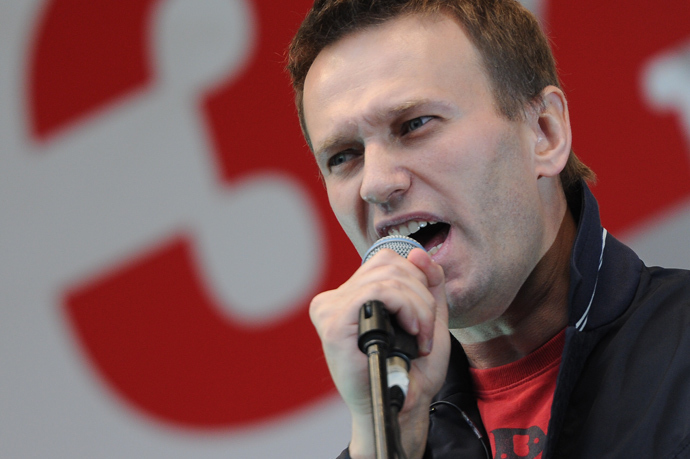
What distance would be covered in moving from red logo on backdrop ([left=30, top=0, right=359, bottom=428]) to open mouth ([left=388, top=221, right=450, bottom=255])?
3.42 ft

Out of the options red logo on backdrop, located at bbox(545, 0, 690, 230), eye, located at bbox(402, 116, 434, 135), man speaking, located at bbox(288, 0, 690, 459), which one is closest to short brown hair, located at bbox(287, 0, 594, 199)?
man speaking, located at bbox(288, 0, 690, 459)

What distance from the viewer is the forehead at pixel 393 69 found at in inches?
56.6

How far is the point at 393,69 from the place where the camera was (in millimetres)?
1459

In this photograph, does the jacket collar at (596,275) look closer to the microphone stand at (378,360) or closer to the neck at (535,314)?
the neck at (535,314)

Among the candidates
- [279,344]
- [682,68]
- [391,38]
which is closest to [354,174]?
[391,38]

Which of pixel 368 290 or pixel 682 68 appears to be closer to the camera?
pixel 368 290

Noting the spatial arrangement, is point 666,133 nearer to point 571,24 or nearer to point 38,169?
point 571,24

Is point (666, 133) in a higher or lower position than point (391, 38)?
lower

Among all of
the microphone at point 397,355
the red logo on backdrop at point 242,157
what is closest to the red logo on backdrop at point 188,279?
the red logo on backdrop at point 242,157

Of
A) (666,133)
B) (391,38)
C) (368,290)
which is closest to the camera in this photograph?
(368,290)

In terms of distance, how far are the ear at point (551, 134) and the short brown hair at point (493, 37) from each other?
0.09ft

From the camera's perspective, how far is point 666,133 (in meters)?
2.31

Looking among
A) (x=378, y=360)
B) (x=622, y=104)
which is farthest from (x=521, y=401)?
(x=622, y=104)

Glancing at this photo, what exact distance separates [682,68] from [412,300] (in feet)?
5.67
